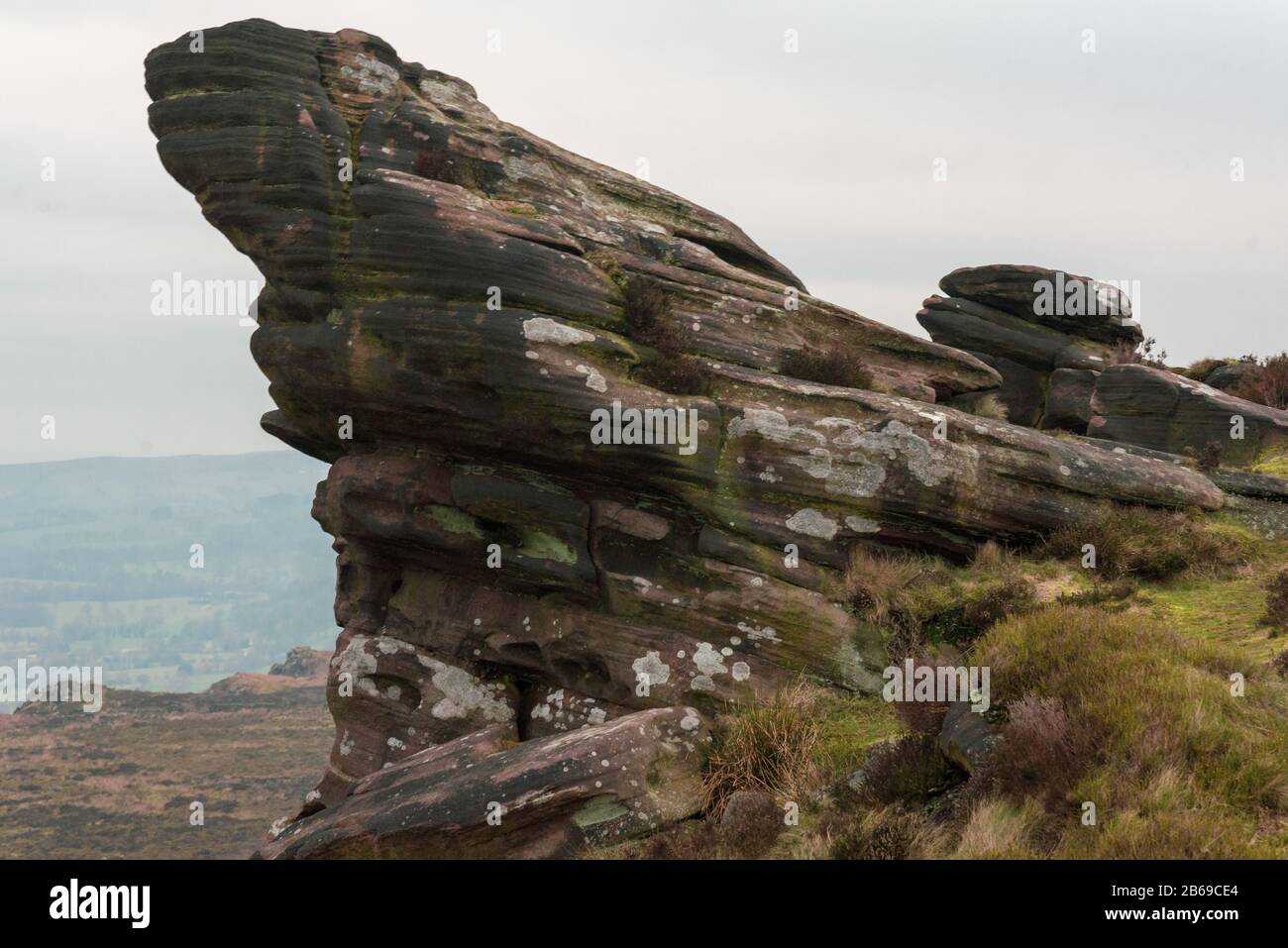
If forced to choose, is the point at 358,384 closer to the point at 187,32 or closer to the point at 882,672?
the point at 187,32

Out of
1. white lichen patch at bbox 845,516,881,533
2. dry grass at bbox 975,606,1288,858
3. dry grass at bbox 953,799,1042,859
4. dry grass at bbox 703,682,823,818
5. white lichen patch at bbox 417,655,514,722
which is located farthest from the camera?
white lichen patch at bbox 417,655,514,722

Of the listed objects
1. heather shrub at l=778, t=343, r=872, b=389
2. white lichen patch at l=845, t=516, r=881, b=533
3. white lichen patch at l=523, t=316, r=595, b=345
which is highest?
white lichen patch at l=523, t=316, r=595, b=345

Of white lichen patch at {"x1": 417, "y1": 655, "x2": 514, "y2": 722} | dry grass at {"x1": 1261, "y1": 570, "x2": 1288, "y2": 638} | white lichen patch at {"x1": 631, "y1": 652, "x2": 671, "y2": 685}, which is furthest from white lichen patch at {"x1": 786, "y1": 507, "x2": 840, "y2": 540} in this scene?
dry grass at {"x1": 1261, "y1": 570, "x2": 1288, "y2": 638}

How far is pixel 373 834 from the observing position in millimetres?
15820

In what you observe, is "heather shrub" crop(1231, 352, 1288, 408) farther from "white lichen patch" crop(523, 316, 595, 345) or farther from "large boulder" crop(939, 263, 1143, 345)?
"white lichen patch" crop(523, 316, 595, 345)

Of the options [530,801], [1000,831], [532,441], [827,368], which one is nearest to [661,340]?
[532,441]

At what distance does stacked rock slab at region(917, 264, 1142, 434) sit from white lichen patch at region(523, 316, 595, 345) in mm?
17009

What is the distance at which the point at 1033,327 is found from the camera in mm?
33688

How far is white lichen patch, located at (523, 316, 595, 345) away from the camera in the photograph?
20797 mm

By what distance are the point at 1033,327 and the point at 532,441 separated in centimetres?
1971

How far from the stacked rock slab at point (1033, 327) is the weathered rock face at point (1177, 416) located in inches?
140

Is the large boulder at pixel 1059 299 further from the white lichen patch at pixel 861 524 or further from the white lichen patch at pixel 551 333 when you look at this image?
the white lichen patch at pixel 551 333

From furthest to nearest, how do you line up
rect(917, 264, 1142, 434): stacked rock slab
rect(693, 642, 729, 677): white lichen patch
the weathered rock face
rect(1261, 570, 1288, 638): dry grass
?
rect(917, 264, 1142, 434): stacked rock slab
the weathered rock face
rect(693, 642, 729, 677): white lichen patch
rect(1261, 570, 1288, 638): dry grass

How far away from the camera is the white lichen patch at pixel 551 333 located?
20.8m
